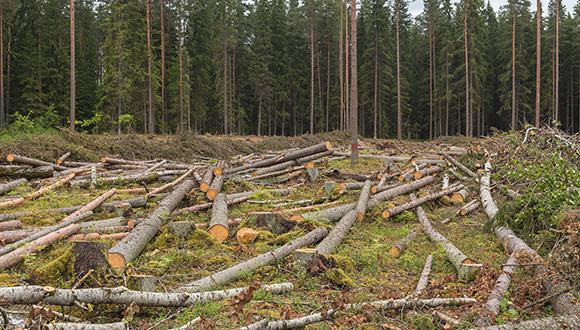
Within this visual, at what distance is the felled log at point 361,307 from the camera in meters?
4.33

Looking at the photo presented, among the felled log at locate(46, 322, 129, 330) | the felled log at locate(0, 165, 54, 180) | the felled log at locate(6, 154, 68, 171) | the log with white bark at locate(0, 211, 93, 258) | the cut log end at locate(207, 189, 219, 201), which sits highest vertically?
the felled log at locate(6, 154, 68, 171)

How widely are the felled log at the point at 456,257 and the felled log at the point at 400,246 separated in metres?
0.39

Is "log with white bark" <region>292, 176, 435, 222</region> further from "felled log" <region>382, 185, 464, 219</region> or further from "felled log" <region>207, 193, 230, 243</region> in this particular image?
"felled log" <region>207, 193, 230, 243</region>

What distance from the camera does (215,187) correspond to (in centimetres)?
1121

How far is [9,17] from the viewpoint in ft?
109

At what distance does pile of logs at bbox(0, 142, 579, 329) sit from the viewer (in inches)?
190

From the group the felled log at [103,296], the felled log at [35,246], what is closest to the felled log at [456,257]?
the felled log at [103,296]

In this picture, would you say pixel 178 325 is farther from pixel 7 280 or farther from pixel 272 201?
pixel 272 201

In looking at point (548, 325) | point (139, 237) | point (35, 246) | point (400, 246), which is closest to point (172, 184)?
point (139, 237)

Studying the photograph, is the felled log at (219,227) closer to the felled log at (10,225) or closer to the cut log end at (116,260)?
the cut log end at (116,260)

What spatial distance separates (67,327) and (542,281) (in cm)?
525

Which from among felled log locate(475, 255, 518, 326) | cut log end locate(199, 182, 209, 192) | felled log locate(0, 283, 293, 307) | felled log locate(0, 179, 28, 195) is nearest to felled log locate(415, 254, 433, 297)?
felled log locate(475, 255, 518, 326)

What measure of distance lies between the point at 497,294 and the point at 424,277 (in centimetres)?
106

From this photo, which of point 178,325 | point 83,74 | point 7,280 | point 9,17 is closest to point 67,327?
point 178,325
